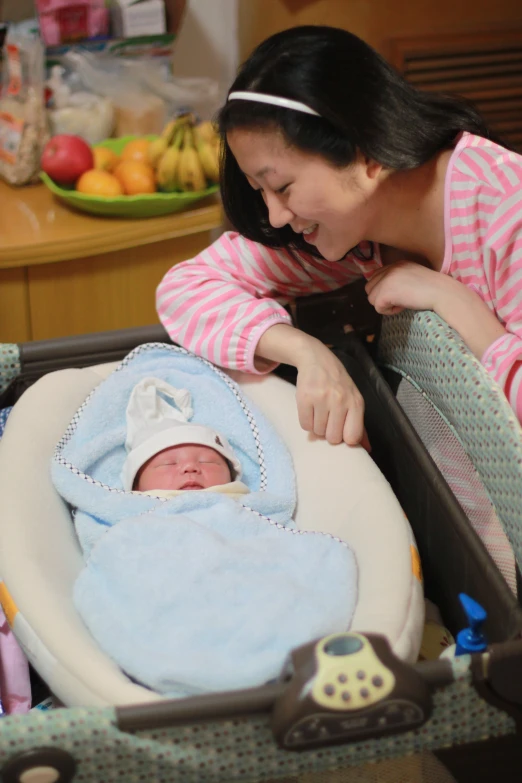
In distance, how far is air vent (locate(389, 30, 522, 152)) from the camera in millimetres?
2180

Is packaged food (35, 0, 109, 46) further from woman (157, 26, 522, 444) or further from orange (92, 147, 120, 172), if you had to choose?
woman (157, 26, 522, 444)

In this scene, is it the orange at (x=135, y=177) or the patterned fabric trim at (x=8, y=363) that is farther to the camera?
the orange at (x=135, y=177)

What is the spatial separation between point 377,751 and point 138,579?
12.2 inches

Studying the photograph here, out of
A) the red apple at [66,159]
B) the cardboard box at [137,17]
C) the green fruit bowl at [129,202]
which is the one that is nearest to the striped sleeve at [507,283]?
the green fruit bowl at [129,202]

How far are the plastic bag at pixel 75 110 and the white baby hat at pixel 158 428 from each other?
3.17ft

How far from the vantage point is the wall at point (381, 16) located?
81.9 inches

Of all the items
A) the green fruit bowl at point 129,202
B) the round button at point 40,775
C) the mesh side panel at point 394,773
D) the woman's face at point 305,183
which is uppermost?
the woman's face at point 305,183

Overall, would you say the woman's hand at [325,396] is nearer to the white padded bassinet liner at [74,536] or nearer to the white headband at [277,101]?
the white padded bassinet liner at [74,536]

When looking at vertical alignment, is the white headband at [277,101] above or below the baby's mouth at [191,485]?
above

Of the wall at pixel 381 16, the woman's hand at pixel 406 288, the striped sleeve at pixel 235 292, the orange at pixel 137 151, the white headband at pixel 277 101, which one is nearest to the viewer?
the white headband at pixel 277 101

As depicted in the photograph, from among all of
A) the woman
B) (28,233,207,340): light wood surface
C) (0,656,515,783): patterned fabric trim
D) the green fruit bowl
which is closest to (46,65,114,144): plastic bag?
the green fruit bowl

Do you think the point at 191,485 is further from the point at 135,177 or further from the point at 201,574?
the point at 135,177

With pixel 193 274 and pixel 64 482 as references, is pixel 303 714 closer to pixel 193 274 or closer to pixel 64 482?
pixel 64 482

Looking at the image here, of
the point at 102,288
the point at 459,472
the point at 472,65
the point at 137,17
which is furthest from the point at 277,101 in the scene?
the point at 472,65
